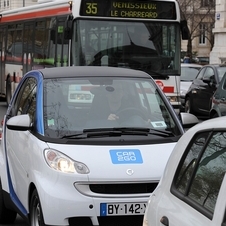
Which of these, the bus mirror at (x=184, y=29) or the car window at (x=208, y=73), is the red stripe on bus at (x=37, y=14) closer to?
the bus mirror at (x=184, y=29)

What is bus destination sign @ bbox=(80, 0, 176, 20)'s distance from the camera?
1504cm

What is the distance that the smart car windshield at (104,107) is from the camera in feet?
21.6

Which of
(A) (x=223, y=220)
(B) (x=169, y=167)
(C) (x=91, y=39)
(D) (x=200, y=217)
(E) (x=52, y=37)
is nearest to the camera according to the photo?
→ (A) (x=223, y=220)

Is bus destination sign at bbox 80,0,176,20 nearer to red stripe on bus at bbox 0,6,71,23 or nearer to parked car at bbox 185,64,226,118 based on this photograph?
red stripe on bus at bbox 0,6,71,23

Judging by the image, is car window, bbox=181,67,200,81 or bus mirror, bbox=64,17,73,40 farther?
car window, bbox=181,67,200,81

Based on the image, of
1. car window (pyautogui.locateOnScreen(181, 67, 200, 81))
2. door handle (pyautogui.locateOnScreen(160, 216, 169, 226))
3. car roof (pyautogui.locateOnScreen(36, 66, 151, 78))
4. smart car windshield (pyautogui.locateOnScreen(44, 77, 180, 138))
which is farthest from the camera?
car window (pyautogui.locateOnScreen(181, 67, 200, 81))

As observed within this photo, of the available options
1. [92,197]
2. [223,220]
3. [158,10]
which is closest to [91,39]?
[158,10]

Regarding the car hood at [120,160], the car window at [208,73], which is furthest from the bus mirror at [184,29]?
the car hood at [120,160]

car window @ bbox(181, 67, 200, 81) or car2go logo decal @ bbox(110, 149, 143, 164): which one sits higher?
car2go logo decal @ bbox(110, 149, 143, 164)

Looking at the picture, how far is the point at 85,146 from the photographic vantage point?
617 centimetres

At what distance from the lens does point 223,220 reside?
3.15 meters

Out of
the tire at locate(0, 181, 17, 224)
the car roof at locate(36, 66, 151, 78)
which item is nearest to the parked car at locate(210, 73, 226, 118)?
the car roof at locate(36, 66, 151, 78)

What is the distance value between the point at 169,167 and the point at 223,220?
1.05 m

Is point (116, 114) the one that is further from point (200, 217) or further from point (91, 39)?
point (91, 39)
